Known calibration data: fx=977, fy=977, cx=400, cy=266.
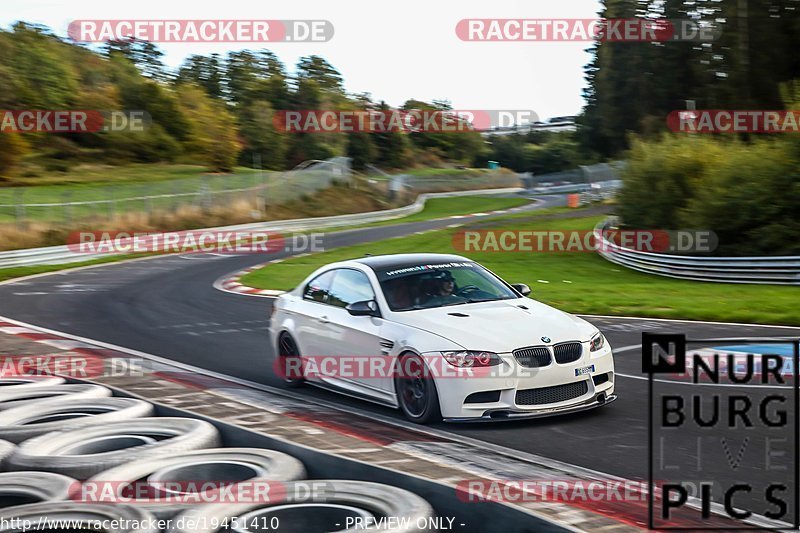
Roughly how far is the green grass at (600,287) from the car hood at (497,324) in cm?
736

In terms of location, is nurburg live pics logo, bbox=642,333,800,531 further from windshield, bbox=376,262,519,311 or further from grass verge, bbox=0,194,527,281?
grass verge, bbox=0,194,527,281

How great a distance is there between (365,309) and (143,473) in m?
3.34

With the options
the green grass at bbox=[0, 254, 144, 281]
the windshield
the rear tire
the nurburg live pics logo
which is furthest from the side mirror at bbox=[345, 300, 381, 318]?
the green grass at bbox=[0, 254, 144, 281]

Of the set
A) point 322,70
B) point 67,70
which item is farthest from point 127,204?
point 322,70

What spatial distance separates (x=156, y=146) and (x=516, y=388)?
68.3 m

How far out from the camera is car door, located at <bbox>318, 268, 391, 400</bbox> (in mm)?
8781

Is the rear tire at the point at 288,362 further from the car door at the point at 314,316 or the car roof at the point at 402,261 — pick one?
the car roof at the point at 402,261

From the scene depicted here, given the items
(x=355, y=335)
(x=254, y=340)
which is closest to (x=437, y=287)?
(x=355, y=335)

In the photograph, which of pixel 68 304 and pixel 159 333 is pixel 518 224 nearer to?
pixel 68 304

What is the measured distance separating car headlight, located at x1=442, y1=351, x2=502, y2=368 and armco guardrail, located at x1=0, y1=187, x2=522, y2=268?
2515 cm

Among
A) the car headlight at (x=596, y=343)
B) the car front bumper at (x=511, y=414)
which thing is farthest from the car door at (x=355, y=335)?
the car headlight at (x=596, y=343)

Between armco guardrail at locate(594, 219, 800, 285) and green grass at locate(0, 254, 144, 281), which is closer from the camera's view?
armco guardrail at locate(594, 219, 800, 285)

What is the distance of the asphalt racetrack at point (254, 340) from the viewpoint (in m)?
6.90

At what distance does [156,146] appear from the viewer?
239 feet
